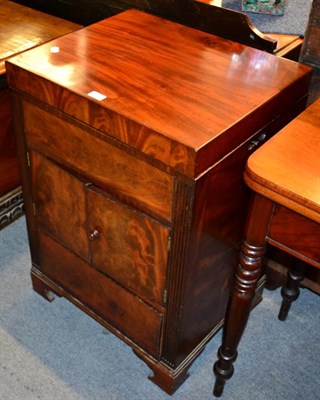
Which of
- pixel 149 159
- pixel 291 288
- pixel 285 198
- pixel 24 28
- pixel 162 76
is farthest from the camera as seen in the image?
pixel 24 28

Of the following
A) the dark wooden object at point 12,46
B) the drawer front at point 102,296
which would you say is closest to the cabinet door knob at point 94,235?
the drawer front at point 102,296

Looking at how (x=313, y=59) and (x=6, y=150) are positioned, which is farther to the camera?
(x=6, y=150)

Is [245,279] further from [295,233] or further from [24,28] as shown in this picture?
[24,28]

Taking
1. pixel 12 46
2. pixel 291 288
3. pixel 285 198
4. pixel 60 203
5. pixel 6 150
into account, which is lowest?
pixel 291 288

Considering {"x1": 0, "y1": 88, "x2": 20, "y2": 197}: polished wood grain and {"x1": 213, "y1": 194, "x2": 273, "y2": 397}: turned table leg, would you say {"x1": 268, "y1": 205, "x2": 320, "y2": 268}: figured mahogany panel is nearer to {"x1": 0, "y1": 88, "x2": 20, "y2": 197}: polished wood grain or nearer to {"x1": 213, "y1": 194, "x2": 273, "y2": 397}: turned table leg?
{"x1": 213, "y1": 194, "x2": 273, "y2": 397}: turned table leg

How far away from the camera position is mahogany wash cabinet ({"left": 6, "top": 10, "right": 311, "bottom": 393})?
0.98 m

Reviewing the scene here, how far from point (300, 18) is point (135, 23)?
→ 0.43 meters

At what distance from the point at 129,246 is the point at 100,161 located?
193 mm

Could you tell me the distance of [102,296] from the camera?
1.33 meters

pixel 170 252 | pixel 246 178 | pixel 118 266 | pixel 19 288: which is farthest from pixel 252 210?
pixel 19 288

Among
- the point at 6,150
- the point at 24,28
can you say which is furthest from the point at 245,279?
the point at 24,28

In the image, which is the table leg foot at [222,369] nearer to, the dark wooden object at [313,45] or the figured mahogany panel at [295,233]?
the figured mahogany panel at [295,233]

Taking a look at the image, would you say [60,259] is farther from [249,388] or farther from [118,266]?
[249,388]

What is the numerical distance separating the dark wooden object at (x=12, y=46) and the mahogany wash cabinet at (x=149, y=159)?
1.10 feet
